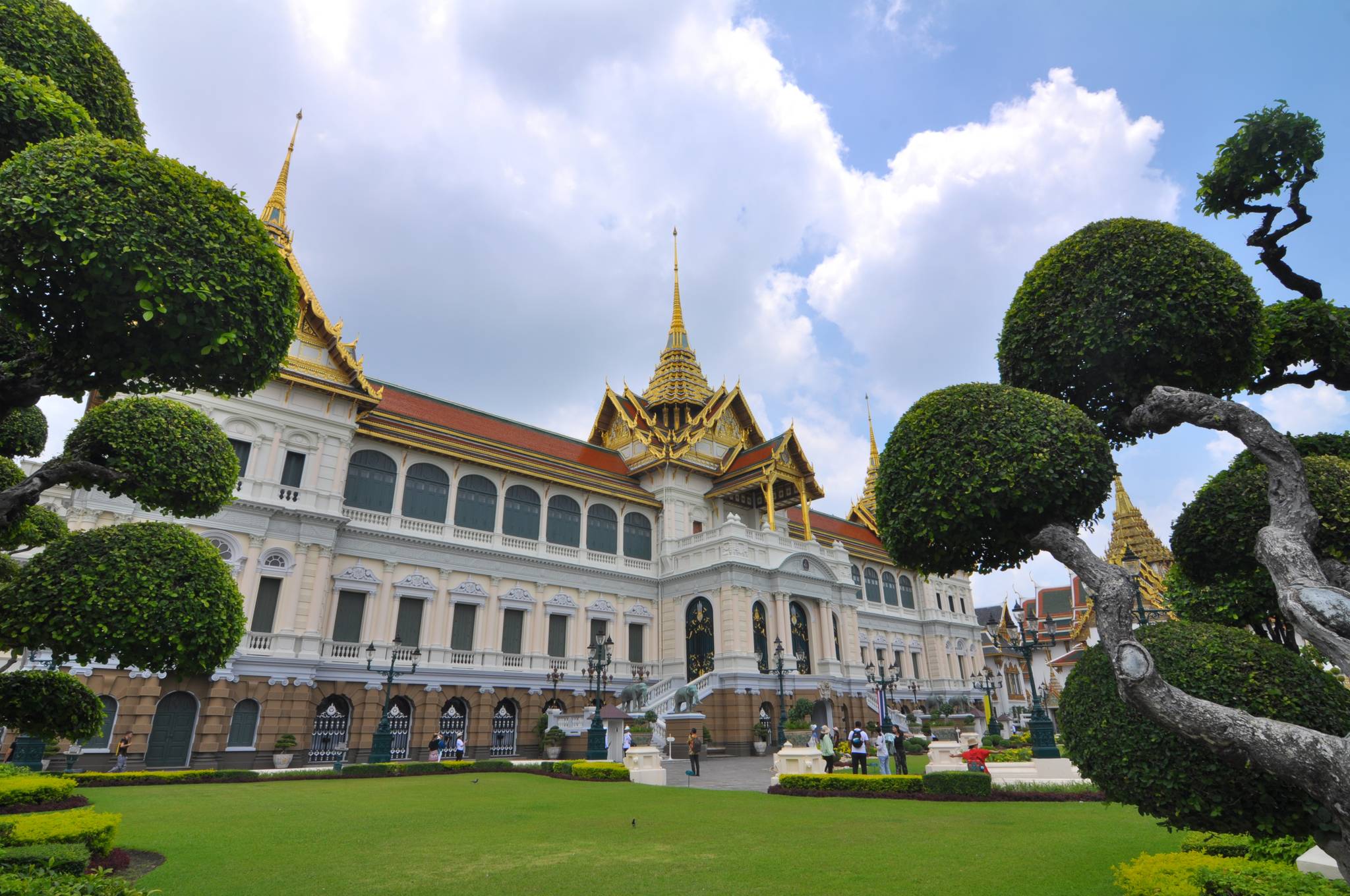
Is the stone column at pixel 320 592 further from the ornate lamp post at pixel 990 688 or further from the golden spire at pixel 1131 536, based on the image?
the golden spire at pixel 1131 536

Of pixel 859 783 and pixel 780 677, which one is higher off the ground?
pixel 780 677

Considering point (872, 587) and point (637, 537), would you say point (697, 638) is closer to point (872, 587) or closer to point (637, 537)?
point (637, 537)

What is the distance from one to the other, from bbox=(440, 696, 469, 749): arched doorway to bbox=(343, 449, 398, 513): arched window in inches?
301

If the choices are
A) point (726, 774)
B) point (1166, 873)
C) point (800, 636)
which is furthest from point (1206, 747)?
point (800, 636)

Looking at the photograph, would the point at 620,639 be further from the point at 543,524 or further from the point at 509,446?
the point at 509,446

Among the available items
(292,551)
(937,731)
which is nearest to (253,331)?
(292,551)

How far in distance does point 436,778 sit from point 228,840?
10654mm

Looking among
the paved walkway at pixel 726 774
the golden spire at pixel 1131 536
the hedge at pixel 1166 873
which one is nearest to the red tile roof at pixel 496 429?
the paved walkway at pixel 726 774

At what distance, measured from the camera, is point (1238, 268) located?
7422mm

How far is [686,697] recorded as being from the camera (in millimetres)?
28234

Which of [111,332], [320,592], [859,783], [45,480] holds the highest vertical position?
[320,592]

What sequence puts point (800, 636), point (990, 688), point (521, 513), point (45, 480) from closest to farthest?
point (45, 480)
point (521, 513)
point (800, 636)
point (990, 688)

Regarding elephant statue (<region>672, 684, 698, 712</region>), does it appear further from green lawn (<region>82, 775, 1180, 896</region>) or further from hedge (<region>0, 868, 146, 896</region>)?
hedge (<region>0, 868, 146, 896</region>)

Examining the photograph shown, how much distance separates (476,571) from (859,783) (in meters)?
18.1
